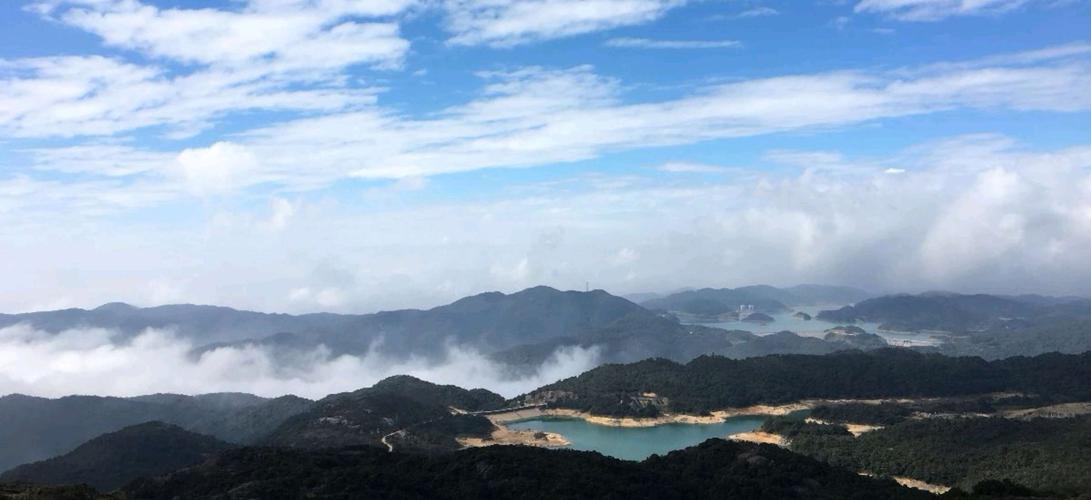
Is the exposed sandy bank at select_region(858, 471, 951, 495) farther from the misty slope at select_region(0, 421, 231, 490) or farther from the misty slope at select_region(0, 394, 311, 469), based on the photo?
the misty slope at select_region(0, 394, 311, 469)

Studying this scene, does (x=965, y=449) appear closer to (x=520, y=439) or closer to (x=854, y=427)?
(x=854, y=427)

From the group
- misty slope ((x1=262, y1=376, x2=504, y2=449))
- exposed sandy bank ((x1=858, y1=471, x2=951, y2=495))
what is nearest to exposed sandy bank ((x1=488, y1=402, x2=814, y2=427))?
misty slope ((x1=262, y1=376, x2=504, y2=449))

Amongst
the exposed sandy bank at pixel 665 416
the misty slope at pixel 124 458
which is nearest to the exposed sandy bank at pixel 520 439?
the exposed sandy bank at pixel 665 416

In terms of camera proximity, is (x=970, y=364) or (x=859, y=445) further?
(x=970, y=364)

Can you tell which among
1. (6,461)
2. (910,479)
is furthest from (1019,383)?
(6,461)

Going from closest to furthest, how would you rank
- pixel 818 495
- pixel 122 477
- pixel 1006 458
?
pixel 818 495
pixel 1006 458
pixel 122 477

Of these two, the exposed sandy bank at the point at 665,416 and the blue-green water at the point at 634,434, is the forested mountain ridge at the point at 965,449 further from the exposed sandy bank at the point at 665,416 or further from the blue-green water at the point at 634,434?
the exposed sandy bank at the point at 665,416

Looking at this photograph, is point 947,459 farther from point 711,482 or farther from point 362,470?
point 362,470

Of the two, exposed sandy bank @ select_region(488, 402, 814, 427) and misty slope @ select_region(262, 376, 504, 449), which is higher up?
misty slope @ select_region(262, 376, 504, 449)
